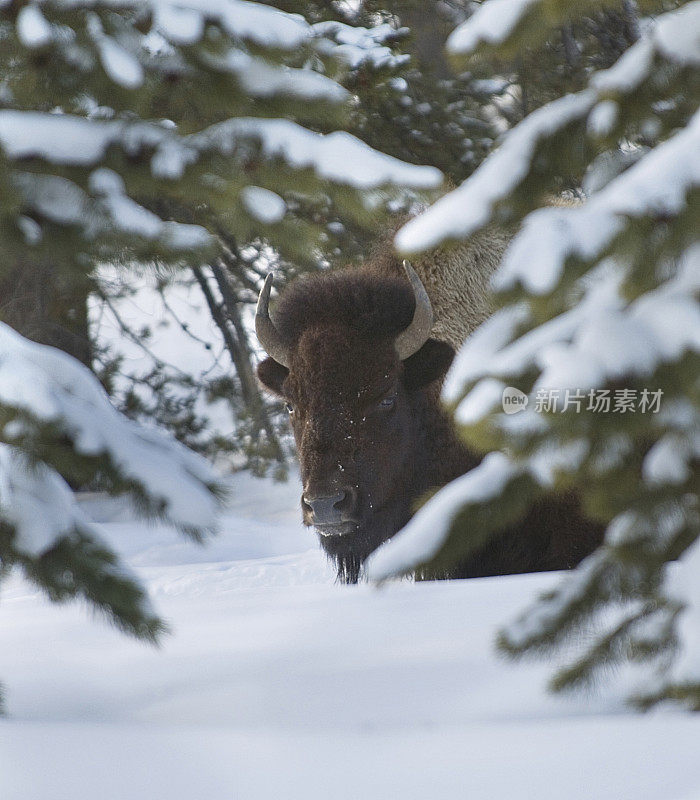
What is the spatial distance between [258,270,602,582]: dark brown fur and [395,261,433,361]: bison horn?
0.17ft

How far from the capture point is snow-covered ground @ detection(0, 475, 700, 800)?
62.6 inches

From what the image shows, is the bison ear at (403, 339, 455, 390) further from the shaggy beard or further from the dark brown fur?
the shaggy beard

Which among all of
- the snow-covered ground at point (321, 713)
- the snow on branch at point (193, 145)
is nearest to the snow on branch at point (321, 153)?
the snow on branch at point (193, 145)

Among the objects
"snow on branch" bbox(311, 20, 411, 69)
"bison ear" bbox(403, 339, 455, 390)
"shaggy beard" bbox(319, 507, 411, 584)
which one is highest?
"snow on branch" bbox(311, 20, 411, 69)

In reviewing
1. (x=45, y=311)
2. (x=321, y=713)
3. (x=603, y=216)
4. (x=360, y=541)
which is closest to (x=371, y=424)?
(x=360, y=541)

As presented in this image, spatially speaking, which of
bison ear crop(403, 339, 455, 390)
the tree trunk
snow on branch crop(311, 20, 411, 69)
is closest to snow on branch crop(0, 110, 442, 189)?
bison ear crop(403, 339, 455, 390)

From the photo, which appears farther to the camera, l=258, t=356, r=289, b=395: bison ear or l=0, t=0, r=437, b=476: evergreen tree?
l=258, t=356, r=289, b=395: bison ear

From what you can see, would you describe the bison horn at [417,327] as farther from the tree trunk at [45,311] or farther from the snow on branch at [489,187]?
the tree trunk at [45,311]

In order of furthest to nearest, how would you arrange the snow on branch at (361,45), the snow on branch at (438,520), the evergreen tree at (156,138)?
the snow on branch at (361,45) → the evergreen tree at (156,138) → the snow on branch at (438,520)

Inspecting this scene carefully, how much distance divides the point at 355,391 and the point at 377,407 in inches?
6.6

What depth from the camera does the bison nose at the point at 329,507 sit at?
158 inches

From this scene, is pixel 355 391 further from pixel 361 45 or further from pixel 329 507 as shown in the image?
pixel 361 45

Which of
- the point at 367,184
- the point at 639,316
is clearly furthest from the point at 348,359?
the point at 639,316

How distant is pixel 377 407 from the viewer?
440 centimetres
